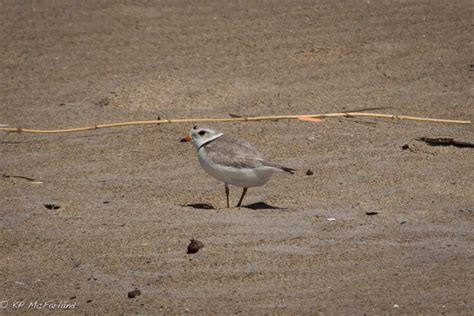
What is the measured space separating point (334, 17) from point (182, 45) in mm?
2075

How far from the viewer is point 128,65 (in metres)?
11.4

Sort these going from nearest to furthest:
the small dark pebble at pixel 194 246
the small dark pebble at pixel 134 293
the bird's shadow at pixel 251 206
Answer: the small dark pebble at pixel 134 293
the small dark pebble at pixel 194 246
the bird's shadow at pixel 251 206

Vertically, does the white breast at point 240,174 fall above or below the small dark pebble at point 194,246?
above

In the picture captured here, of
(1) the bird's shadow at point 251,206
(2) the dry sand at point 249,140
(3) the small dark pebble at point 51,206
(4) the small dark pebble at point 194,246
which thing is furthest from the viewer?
(1) the bird's shadow at point 251,206

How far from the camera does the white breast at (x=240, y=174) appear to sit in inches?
310

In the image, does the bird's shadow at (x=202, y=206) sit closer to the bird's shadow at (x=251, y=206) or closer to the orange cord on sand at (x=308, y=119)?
the bird's shadow at (x=251, y=206)

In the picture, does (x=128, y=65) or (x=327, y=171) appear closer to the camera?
(x=327, y=171)

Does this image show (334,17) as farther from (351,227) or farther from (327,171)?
(351,227)

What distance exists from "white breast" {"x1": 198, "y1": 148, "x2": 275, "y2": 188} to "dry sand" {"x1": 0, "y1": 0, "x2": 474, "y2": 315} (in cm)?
24

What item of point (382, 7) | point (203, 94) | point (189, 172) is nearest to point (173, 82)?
point (203, 94)

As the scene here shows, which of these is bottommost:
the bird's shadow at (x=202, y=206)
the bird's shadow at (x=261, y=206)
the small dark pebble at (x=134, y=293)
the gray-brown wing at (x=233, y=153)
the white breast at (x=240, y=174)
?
the bird's shadow at (x=202, y=206)

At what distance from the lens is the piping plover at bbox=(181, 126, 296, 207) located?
788cm

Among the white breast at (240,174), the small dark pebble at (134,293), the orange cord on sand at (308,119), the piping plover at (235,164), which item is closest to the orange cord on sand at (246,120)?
the orange cord on sand at (308,119)

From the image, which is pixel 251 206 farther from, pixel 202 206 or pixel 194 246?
pixel 194 246
